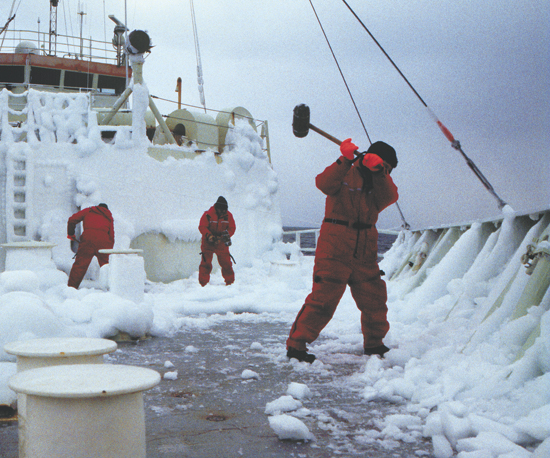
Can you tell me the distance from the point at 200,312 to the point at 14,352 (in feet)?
15.1

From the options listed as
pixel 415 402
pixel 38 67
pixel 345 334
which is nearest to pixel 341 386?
pixel 415 402

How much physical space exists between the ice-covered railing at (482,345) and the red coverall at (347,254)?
0.48 m

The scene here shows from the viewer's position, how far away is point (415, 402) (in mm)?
3125

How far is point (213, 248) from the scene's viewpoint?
9.24 meters

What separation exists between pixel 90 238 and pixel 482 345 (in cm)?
601

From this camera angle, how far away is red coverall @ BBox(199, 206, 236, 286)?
9141 millimetres

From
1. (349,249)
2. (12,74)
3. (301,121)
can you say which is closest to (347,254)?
(349,249)

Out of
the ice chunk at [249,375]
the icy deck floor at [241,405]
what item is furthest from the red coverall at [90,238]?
the ice chunk at [249,375]

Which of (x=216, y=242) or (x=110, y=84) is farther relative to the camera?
(x=110, y=84)

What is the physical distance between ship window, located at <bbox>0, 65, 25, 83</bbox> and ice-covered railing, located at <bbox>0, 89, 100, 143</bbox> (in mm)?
4505

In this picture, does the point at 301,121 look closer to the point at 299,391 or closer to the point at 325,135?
the point at 325,135

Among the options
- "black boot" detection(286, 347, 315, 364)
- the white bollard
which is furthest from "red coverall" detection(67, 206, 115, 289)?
"black boot" detection(286, 347, 315, 364)

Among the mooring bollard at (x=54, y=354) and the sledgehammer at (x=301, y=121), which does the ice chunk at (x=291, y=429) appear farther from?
the sledgehammer at (x=301, y=121)

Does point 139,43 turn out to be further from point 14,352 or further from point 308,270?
point 14,352
